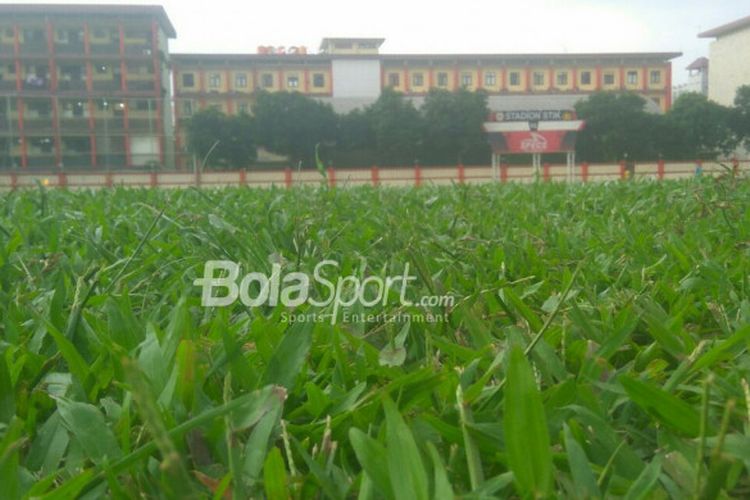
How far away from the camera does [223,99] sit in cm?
2970

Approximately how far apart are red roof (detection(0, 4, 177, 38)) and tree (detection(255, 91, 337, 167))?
5595 millimetres

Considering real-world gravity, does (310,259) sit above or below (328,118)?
below

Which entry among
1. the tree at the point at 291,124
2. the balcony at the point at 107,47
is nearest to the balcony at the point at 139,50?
the balcony at the point at 107,47

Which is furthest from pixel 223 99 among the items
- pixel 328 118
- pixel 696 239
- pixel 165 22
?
pixel 696 239

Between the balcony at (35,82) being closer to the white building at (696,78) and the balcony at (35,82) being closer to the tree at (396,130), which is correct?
the tree at (396,130)

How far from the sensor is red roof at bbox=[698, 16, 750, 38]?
25384mm

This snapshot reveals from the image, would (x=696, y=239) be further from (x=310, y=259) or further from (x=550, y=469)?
(x=550, y=469)

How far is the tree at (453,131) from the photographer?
2561 centimetres

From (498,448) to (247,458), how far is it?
100 millimetres

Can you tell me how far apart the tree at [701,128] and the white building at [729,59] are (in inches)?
60.3

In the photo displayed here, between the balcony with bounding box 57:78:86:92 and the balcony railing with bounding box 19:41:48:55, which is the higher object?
the balcony railing with bounding box 19:41:48:55

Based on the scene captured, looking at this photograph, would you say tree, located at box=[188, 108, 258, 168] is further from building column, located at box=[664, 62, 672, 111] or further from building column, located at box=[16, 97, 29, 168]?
building column, located at box=[664, 62, 672, 111]

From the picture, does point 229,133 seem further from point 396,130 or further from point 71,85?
point 71,85

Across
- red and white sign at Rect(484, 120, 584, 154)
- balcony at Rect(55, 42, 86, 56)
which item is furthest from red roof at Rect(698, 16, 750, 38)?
balcony at Rect(55, 42, 86, 56)
